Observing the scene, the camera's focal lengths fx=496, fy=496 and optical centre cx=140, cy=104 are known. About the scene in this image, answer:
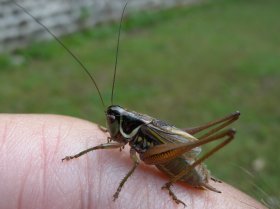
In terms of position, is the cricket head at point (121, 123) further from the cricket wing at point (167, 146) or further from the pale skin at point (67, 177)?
the pale skin at point (67, 177)

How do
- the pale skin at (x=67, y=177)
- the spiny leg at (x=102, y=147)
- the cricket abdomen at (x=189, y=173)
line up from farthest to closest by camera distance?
the cricket abdomen at (x=189, y=173), the spiny leg at (x=102, y=147), the pale skin at (x=67, y=177)

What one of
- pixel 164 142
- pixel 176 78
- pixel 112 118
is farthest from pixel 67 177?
pixel 176 78

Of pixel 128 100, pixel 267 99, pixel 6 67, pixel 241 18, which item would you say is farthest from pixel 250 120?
pixel 241 18

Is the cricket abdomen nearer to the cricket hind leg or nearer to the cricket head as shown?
the cricket hind leg

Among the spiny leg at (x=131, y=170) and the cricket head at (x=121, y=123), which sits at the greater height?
the cricket head at (x=121, y=123)

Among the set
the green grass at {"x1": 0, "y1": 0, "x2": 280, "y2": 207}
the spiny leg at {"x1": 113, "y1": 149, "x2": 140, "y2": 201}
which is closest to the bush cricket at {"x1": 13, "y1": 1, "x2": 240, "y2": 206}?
the spiny leg at {"x1": 113, "y1": 149, "x2": 140, "y2": 201}

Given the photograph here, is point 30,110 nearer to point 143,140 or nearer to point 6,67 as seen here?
point 6,67

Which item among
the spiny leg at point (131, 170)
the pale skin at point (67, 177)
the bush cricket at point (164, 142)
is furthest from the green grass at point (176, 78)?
the pale skin at point (67, 177)
